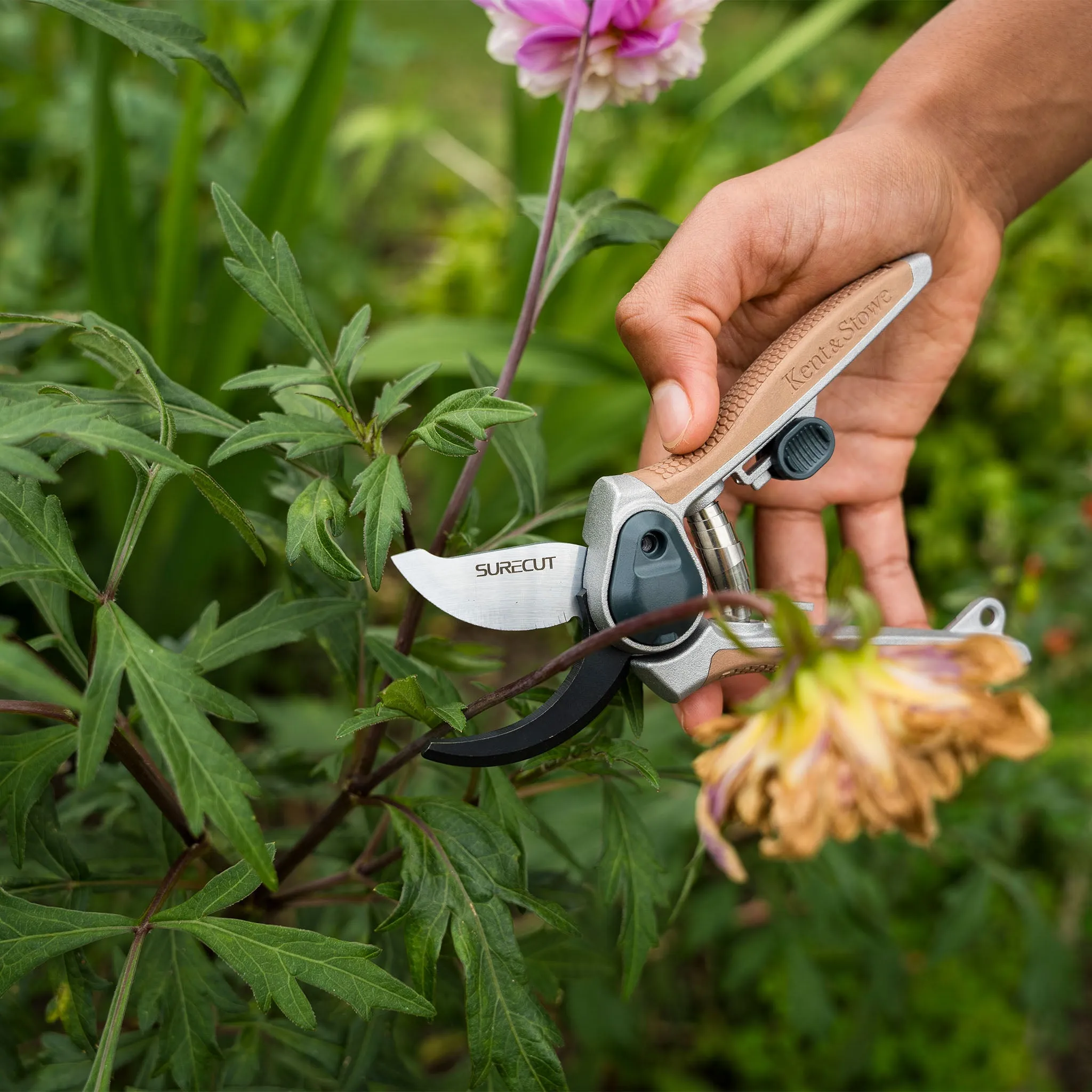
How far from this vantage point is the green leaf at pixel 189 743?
0.55 m

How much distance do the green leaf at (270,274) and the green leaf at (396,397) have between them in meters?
0.06

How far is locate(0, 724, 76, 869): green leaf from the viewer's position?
648mm

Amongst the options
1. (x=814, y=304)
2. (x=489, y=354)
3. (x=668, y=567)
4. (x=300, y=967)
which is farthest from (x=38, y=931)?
(x=489, y=354)

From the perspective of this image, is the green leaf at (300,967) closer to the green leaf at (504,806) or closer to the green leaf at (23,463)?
the green leaf at (504,806)

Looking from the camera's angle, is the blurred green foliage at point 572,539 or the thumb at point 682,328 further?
the blurred green foliage at point 572,539

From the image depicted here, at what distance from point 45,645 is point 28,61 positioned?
1.96m

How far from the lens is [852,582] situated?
1.84 ft

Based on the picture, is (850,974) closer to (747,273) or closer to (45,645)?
(747,273)

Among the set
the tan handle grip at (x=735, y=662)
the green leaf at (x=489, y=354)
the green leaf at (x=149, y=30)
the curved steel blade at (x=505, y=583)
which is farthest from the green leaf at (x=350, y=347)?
the green leaf at (x=489, y=354)

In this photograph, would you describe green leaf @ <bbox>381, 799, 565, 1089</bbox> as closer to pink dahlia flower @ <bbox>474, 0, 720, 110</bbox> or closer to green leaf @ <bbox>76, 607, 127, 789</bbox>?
green leaf @ <bbox>76, 607, 127, 789</bbox>

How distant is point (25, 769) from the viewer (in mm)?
655

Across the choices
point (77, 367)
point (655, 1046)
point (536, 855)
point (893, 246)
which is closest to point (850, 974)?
point (655, 1046)

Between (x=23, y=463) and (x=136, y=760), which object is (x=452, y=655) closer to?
(x=136, y=760)

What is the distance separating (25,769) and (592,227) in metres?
0.61
